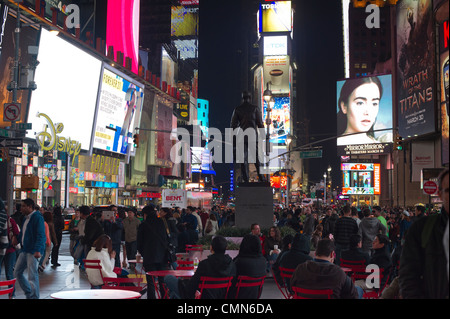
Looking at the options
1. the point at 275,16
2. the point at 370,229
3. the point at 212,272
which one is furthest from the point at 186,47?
the point at 212,272

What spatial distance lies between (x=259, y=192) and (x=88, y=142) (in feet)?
151

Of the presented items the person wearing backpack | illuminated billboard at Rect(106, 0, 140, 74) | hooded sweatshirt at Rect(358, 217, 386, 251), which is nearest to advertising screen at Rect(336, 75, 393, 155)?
illuminated billboard at Rect(106, 0, 140, 74)

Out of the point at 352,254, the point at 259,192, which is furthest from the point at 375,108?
the point at 352,254

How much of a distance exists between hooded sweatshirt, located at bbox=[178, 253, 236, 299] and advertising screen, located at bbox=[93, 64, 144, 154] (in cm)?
5703

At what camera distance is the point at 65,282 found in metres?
15.3

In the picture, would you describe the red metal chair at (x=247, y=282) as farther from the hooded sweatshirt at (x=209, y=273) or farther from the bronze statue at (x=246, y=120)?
the bronze statue at (x=246, y=120)

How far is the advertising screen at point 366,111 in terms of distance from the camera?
276 feet

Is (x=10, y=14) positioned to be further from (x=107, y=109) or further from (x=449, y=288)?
(x=449, y=288)

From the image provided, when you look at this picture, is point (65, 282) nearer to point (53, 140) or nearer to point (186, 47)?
point (53, 140)

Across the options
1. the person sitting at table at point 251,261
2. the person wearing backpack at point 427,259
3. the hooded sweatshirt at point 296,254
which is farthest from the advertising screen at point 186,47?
the person wearing backpack at point 427,259

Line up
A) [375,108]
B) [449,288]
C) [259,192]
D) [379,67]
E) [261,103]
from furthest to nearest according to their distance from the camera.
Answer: [261,103]
[379,67]
[375,108]
[259,192]
[449,288]

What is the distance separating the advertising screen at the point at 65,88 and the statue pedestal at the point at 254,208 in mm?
35187
